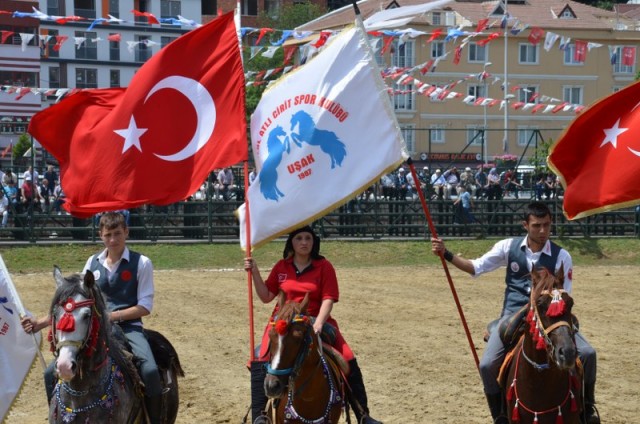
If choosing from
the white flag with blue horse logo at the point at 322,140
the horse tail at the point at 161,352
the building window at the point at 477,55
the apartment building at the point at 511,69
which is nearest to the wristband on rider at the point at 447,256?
the white flag with blue horse logo at the point at 322,140

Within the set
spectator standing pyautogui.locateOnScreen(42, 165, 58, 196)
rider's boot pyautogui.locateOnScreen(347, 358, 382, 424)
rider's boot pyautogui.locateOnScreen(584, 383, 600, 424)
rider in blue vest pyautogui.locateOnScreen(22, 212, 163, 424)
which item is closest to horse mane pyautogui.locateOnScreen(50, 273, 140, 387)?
rider in blue vest pyautogui.locateOnScreen(22, 212, 163, 424)

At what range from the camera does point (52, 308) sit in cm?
674

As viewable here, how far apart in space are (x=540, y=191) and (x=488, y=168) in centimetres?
164

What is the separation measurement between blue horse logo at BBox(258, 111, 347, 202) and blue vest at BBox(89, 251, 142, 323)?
120 cm

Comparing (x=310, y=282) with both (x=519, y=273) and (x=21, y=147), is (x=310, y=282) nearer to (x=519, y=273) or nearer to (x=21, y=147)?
(x=519, y=273)

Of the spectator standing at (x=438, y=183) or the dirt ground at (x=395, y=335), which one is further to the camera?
the spectator standing at (x=438, y=183)

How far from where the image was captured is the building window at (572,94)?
61.3 m

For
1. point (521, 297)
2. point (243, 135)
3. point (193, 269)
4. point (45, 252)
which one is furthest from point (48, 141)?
point (45, 252)

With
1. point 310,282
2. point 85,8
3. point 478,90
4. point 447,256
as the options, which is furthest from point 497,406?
point 85,8

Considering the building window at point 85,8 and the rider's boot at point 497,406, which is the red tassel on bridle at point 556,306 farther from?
the building window at point 85,8

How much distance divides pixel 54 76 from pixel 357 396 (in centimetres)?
5820

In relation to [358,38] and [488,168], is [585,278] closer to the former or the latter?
[488,168]

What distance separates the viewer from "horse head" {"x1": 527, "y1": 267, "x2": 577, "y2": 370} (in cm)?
680

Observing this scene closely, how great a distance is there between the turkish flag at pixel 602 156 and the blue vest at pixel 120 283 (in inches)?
139
